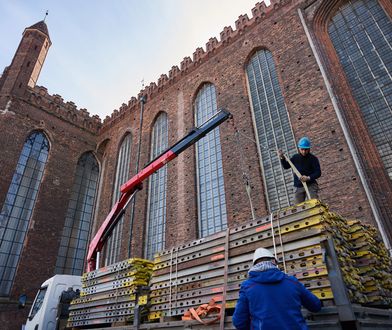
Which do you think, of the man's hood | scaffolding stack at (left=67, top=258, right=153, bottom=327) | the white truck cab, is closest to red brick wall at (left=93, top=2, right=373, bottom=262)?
the white truck cab

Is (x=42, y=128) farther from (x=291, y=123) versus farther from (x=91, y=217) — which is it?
(x=291, y=123)

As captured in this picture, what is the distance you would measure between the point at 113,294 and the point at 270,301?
162 inches

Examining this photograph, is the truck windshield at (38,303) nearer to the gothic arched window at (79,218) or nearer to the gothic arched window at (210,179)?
the gothic arched window at (210,179)

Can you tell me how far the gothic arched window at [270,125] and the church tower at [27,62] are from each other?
542 inches

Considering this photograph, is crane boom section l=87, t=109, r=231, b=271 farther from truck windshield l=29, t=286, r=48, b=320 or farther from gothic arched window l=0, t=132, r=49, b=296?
gothic arched window l=0, t=132, r=49, b=296

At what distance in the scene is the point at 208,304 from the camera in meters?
3.87

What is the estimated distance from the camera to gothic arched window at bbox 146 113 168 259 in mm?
13578

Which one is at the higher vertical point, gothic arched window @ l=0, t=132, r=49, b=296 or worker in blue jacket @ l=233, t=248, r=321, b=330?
gothic arched window @ l=0, t=132, r=49, b=296

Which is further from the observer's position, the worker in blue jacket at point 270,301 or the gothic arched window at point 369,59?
the gothic arched window at point 369,59

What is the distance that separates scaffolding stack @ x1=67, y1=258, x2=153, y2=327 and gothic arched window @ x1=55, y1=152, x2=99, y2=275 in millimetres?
10531

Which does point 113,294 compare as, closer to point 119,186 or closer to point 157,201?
point 157,201

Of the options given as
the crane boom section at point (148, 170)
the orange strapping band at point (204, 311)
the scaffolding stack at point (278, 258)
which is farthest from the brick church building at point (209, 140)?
the orange strapping band at point (204, 311)

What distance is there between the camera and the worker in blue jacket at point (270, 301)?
234 centimetres

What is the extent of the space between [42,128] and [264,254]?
60.5 ft
